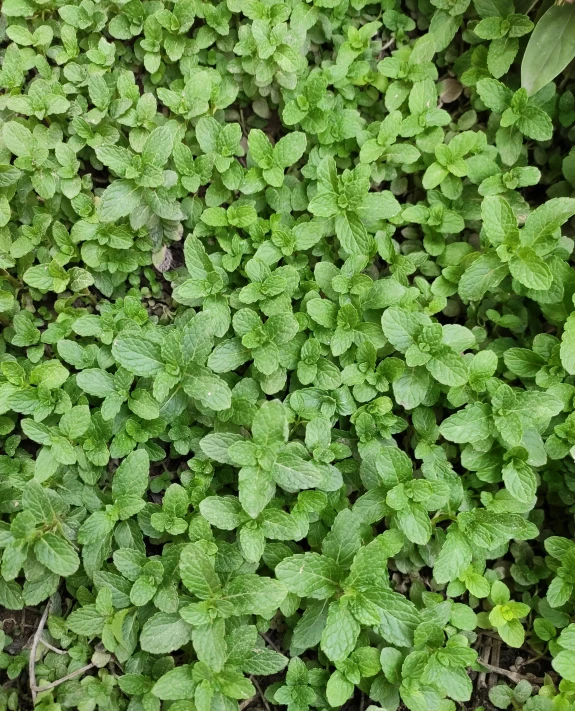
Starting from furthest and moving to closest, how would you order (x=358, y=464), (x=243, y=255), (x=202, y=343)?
(x=243, y=255)
(x=358, y=464)
(x=202, y=343)

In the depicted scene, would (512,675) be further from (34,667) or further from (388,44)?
(388,44)

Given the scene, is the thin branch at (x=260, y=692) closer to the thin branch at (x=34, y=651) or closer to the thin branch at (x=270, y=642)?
the thin branch at (x=270, y=642)

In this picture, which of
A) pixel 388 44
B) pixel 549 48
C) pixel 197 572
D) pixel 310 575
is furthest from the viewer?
pixel 388 44

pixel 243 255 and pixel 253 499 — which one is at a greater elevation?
pixel 243 255

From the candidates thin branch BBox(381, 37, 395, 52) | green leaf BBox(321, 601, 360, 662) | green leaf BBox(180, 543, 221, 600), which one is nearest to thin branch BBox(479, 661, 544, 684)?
green leaf BBox(321, 601, 360, 662)

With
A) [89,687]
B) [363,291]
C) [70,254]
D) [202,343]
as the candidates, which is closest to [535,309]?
[363,291]

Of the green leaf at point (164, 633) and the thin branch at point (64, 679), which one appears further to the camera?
the thin branch at point (64, 679)

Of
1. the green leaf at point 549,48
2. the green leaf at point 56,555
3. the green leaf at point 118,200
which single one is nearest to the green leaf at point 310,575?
the green leaf at point 56,555

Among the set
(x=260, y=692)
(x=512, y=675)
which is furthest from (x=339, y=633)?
(x=512, y=675)

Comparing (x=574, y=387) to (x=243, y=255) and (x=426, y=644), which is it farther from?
(x=243, y=255)
